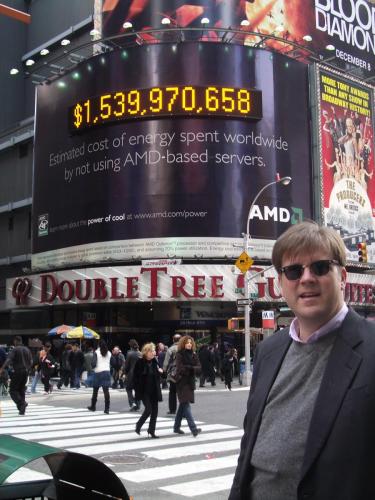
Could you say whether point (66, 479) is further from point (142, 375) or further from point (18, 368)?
point (18, 368)

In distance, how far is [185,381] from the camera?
12.0 metres

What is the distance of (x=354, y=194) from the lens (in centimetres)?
4225

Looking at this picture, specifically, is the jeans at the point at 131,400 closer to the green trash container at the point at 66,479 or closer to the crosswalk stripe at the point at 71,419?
the crosswalk stripe at the point at 71,419

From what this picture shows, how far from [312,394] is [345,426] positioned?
0.22 meters

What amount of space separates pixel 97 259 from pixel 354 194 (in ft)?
58.2

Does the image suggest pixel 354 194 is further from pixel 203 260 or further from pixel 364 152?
pixel 203 260

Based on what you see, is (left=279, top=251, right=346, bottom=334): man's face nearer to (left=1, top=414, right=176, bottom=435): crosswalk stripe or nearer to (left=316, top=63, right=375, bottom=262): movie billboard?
(left=1, top=414, right=176, bottom=435): crosswalk stripe

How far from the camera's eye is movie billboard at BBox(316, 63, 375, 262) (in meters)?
41.2

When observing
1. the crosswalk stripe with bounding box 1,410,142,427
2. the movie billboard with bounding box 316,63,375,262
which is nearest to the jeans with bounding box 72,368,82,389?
the crosswalk stripe with bounding box 1,410,142,427

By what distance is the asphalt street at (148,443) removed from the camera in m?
7.75

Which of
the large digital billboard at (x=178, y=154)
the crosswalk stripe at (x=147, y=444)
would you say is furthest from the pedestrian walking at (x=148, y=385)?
the large digital billboard at (x=178, y=154)

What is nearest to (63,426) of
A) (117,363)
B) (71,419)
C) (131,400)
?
(71,419)

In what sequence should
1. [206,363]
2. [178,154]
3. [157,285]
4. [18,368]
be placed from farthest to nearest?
[178,154] < [157,285] < [206,363] < [18,368]

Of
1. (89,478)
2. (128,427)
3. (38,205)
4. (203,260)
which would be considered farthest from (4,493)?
(38,205)
